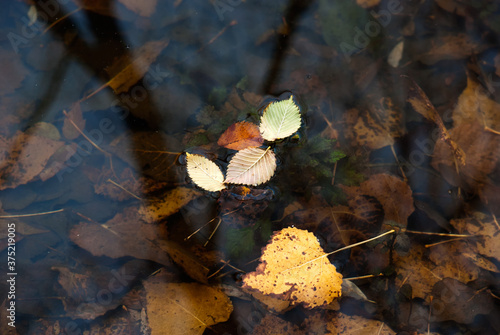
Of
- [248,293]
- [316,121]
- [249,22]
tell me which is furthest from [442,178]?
[249,22]

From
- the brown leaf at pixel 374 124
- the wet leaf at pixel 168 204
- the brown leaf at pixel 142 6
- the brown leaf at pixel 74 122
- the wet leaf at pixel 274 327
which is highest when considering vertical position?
the brown leaf at pixel 142 6

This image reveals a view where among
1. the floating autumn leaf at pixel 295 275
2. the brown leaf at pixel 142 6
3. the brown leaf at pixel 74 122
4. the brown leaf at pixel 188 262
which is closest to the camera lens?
the floating autumn leaf at pixel 295 275

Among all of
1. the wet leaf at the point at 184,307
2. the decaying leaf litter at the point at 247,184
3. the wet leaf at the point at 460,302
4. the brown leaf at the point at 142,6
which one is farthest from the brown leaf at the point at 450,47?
the wet leaf at the point at 184,307

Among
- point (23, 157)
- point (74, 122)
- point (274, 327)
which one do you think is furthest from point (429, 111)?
point (23, 157)

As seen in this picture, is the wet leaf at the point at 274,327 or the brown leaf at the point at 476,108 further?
the brown leaf at the point at 476,108

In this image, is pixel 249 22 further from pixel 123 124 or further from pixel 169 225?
pixel 169 225

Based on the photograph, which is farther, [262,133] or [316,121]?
[316,121]

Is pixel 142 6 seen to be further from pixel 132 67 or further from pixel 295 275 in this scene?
pixel 295 275

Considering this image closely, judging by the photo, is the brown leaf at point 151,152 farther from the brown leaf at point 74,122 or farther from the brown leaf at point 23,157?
the brown leaf at point 23,157

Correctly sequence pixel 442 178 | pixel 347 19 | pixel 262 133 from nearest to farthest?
1. pixel 262 133
2. pixel 442 178
3. pixel 347 19
